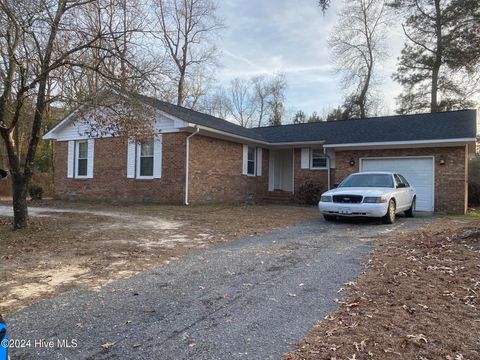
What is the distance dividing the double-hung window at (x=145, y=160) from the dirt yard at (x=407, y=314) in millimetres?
11872

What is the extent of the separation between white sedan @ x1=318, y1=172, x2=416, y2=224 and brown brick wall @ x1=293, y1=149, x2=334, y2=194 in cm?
632

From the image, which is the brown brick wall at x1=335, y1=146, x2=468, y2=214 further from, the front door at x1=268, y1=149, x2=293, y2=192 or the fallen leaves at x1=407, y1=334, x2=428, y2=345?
the fallen leaves at x1=407, y1=334, x2=428, y2=345

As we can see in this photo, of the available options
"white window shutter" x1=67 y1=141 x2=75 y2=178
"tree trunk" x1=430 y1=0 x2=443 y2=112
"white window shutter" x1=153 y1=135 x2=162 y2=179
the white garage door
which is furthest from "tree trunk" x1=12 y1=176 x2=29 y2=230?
"tree trunk" x1=430 y1=0 x2=443 y2=112

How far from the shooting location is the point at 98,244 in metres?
7.77

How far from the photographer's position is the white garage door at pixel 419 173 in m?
15.6

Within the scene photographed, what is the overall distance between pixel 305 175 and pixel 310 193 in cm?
139

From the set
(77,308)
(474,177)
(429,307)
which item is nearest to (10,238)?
(77,308)

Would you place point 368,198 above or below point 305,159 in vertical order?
below

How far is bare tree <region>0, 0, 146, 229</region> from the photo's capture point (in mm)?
7520

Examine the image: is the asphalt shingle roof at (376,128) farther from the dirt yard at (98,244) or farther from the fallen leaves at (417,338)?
the fallen leaves at (417,338)

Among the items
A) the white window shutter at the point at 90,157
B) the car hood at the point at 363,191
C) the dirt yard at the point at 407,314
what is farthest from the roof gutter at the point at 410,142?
the white window shutter at the point at 90,157

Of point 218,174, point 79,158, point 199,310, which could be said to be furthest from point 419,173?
point 79,158

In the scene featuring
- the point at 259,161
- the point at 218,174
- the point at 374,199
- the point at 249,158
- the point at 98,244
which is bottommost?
the point at 98,244

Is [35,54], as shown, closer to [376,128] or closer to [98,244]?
[98,244]
